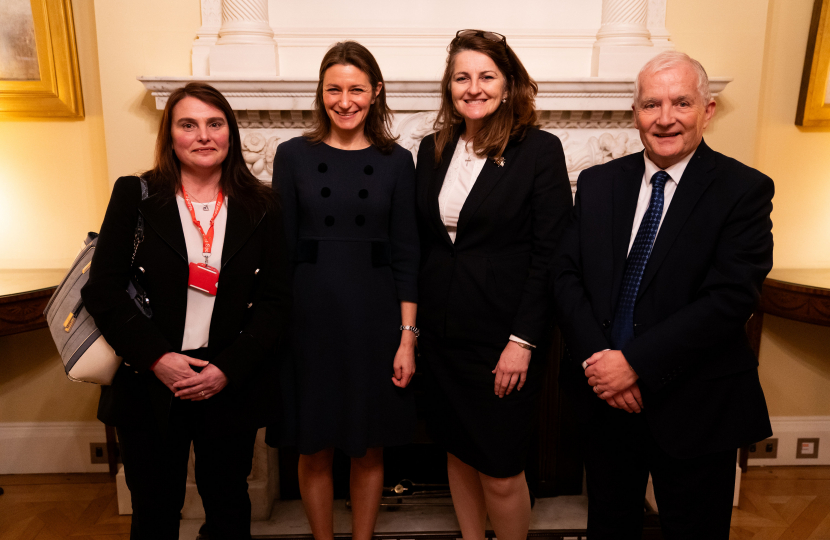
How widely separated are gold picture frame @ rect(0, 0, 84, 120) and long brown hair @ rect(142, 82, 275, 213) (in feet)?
4.69

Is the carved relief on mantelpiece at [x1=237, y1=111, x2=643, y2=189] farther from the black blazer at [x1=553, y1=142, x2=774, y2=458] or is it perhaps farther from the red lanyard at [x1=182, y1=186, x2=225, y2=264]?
the black blazer at [x1=553, y1=142, x2=774, y2=458]

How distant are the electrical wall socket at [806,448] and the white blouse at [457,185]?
262 centimetres

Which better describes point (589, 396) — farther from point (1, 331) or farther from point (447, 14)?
point (1, 331)

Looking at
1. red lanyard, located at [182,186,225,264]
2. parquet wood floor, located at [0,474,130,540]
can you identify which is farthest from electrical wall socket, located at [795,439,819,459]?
parquet wood floor, located at [0,474,130,540]

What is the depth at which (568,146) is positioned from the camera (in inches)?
99.5

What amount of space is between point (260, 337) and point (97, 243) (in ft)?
1.79

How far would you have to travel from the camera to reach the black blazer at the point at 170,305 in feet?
5.22

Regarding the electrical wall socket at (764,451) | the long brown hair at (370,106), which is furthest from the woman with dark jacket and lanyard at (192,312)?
the electrical wall socket at (764,451)

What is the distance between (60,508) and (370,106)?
249 cm

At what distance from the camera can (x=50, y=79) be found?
8.97ft

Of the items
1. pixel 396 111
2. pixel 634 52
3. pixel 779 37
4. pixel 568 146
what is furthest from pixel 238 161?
pixel 779 37

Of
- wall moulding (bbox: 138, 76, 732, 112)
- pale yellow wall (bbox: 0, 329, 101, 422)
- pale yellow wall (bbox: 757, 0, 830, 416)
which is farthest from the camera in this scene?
pale yellow wall (bbox: 0, 329, 101, 422)

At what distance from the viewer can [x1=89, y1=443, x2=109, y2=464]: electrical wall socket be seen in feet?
9.98

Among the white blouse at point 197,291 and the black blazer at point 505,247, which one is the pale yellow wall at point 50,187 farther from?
the black blazer at point 505,247
